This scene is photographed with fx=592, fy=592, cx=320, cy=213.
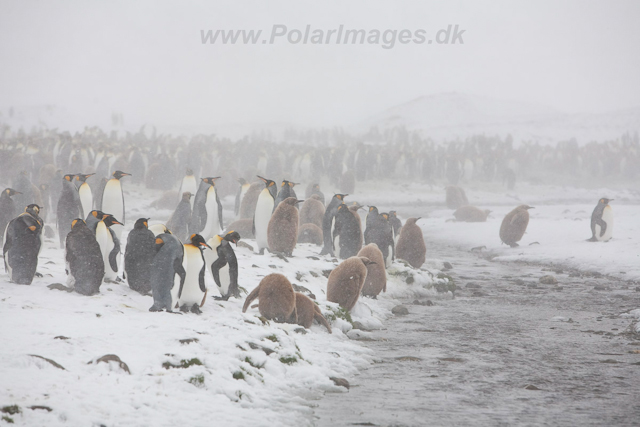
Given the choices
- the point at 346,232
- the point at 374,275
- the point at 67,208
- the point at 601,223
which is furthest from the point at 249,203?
the point at 601,223

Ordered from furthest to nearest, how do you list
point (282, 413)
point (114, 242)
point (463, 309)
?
point (463, 309)
point (114, 242)
point (282, 413)

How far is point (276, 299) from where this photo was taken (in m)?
6.00

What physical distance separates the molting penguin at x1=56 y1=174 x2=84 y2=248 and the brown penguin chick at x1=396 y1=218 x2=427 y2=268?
18.8 feet

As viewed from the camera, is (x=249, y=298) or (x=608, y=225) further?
(x=608, y=225)

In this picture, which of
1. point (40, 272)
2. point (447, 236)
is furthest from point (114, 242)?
point (447, 236)

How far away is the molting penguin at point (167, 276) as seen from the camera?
17.9 feet

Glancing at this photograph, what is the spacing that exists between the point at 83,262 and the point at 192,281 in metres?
1.05

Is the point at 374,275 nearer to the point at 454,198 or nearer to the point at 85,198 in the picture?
the point at 85,198

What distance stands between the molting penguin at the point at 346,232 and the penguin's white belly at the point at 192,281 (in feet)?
16.2

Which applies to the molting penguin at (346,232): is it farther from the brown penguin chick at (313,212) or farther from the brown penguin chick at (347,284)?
the brown penguin chick at (347,284)

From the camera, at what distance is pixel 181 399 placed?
386 cm

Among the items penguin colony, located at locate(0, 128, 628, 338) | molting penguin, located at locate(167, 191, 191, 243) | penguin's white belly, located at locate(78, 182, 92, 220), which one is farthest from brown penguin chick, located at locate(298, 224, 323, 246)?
penguin's white belly, located at locate(78, 182, 92, 220)

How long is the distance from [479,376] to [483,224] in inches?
526

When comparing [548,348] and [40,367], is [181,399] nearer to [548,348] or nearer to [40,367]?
[40,367]
